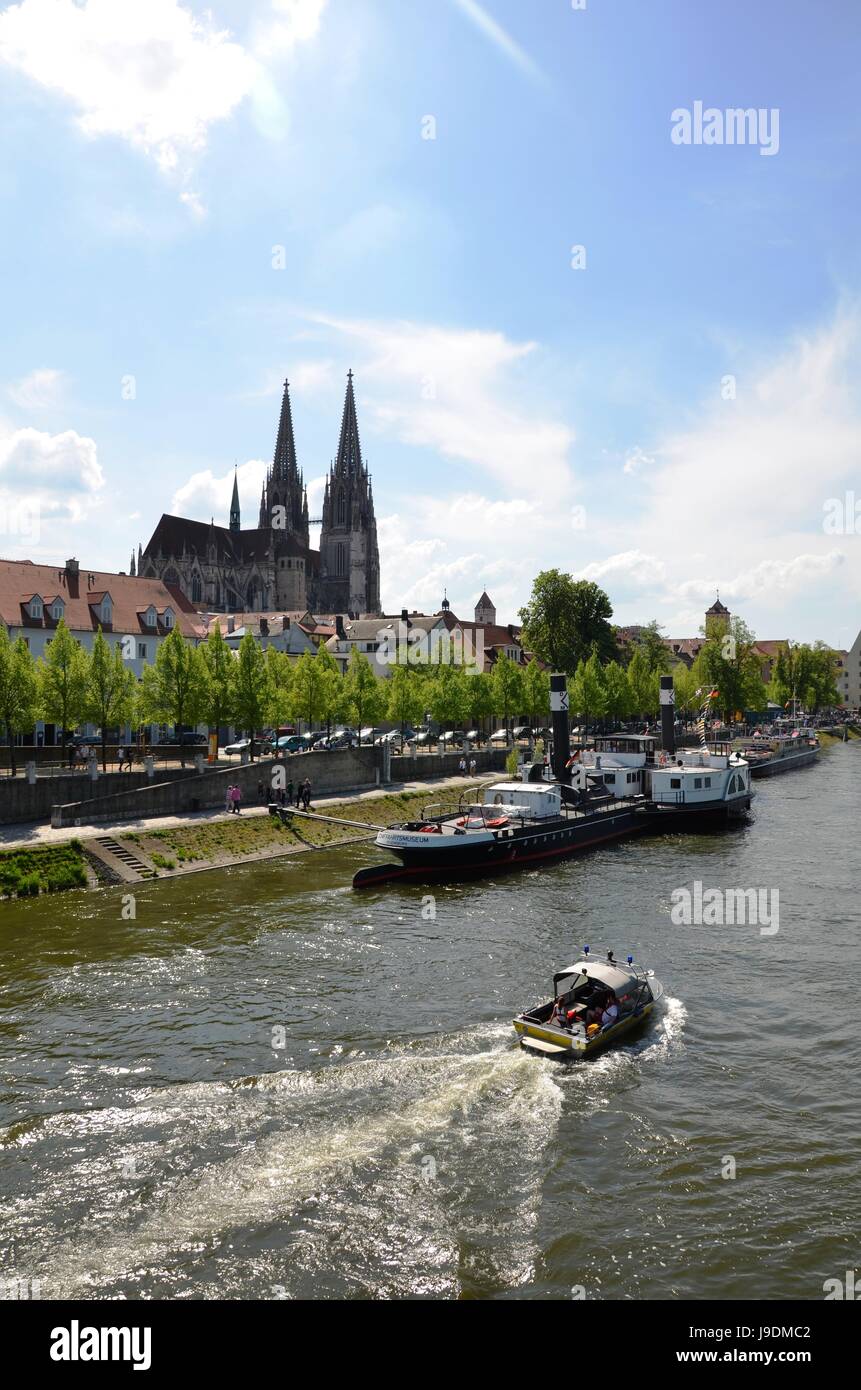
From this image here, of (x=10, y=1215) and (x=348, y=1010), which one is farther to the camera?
(x=348, y=1010)

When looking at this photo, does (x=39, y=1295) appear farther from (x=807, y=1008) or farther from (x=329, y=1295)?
(x=807, y=1008)

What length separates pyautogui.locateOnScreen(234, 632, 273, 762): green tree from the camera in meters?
68.3

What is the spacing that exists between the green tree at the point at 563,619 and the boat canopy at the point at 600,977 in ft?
362

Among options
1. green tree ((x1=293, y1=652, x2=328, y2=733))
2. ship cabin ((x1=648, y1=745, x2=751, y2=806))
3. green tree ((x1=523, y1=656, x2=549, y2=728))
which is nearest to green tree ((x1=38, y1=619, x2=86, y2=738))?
green tree ((x1=293, y1=652, x2=328, y2=733))

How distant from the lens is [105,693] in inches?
2411

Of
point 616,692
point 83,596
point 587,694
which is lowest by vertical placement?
point 587,694

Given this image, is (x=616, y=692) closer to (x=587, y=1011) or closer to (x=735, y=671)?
(x=735, y=671)

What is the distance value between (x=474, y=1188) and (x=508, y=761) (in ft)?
217

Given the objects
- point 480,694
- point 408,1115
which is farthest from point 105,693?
point 480,694

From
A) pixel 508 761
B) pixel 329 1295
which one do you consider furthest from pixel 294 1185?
pixel 508 761

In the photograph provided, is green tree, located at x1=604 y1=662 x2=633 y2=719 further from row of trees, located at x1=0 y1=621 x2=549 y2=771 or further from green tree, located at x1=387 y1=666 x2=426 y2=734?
green tree, located at x1=387 y1=666 x2=426 y2=734

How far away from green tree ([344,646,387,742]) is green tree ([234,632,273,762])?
1199cm

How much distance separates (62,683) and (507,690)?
57.0m

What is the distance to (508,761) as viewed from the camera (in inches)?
3287
